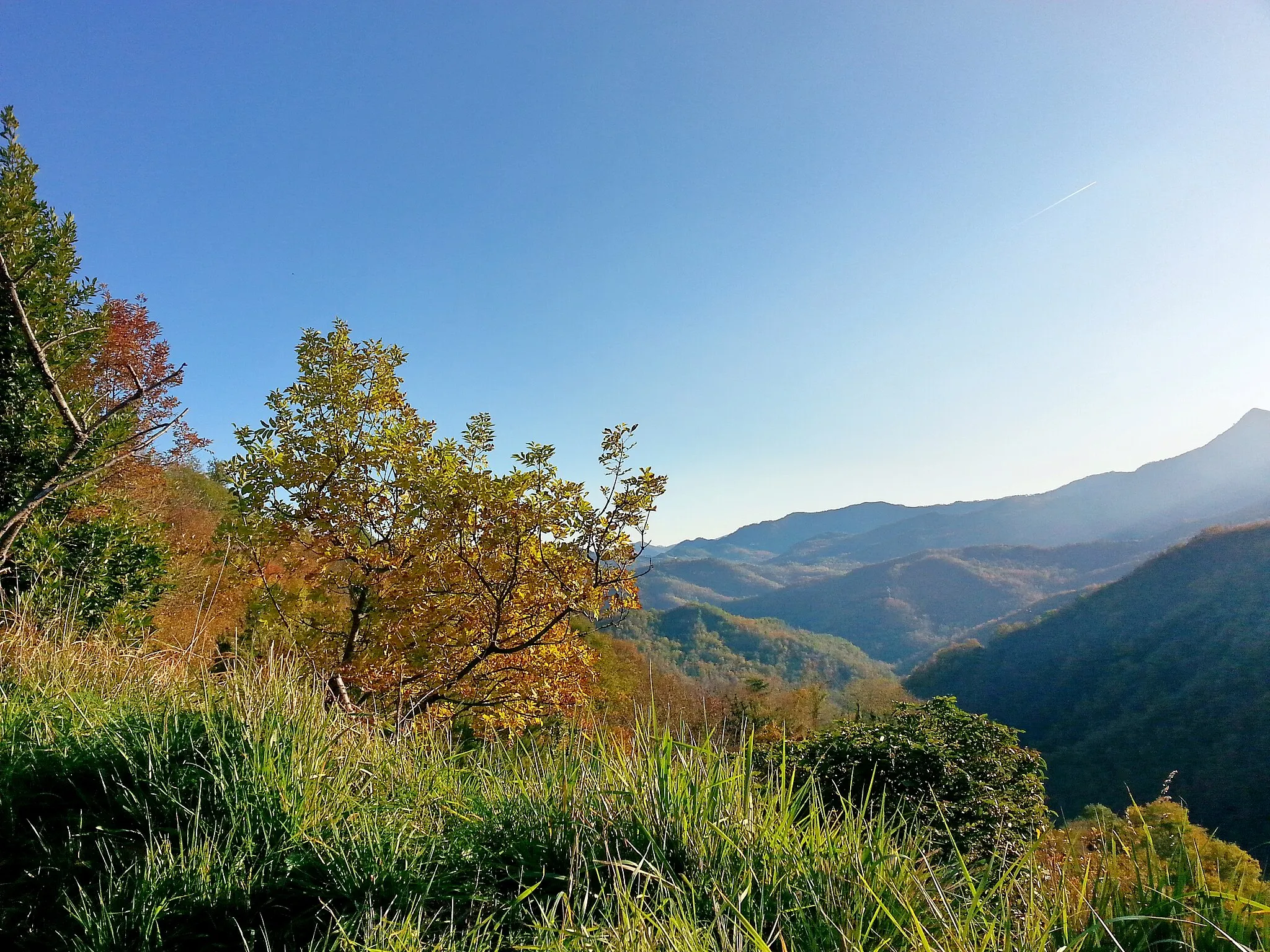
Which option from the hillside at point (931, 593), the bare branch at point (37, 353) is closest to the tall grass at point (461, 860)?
the bare branch at point (37, 353)

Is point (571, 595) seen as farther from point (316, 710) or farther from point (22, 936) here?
point (22, 936)

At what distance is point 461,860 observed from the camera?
213 cm

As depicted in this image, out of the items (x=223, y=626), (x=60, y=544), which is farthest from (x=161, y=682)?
(x=223, y=626)

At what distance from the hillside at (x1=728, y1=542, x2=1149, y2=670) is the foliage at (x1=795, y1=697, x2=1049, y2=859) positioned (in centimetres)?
12764

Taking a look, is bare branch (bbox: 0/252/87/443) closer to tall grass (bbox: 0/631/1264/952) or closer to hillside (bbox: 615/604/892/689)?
tall grass (bbox: 0/631/1264/952)

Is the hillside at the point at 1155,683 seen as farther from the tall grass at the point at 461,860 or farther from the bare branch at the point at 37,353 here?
the bare branch at the point at 37,353

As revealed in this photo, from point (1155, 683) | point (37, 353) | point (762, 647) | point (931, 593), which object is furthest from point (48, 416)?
point (931, 593)

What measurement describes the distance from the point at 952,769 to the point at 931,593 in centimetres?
16762

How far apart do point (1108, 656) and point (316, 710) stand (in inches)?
2808

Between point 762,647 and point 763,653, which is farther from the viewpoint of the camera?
point 762,647

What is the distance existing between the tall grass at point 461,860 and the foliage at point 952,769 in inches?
168

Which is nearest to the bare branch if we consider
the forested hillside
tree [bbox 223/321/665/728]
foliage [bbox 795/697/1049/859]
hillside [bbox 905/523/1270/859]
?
tree [bbox 223/321/665/728]

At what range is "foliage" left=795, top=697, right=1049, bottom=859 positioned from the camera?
641 centimetres

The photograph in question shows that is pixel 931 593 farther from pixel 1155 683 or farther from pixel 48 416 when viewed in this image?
pixel 48 416
